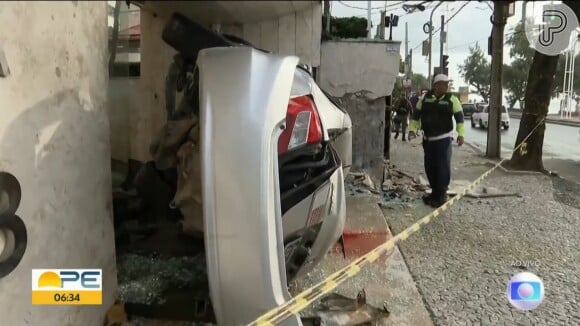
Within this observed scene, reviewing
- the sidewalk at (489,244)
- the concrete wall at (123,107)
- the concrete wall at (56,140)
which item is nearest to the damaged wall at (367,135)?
the sidewalk at (489,244)

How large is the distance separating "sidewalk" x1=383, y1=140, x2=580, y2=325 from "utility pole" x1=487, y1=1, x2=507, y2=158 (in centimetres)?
15

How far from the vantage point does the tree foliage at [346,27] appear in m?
1.35

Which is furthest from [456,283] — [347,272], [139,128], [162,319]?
[139,128]

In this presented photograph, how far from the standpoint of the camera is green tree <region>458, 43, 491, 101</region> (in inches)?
76.2

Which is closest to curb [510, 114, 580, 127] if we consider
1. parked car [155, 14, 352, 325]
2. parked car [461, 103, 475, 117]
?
parked car [461, 103, 475, 117]

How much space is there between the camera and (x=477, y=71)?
2.01 meters

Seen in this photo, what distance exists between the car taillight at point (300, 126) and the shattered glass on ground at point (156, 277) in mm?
509

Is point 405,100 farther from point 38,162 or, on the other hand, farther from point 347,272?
point 38,162

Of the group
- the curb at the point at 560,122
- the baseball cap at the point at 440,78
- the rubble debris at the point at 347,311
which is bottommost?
the rubble debris at the point at 347,311

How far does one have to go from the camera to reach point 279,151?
1.48 m

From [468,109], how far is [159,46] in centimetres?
183

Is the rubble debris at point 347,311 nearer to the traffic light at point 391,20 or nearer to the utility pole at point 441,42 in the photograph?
the utility pole at point 441,42

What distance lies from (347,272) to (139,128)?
4.25 ft

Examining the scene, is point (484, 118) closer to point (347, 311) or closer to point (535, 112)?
point (535, 112)
